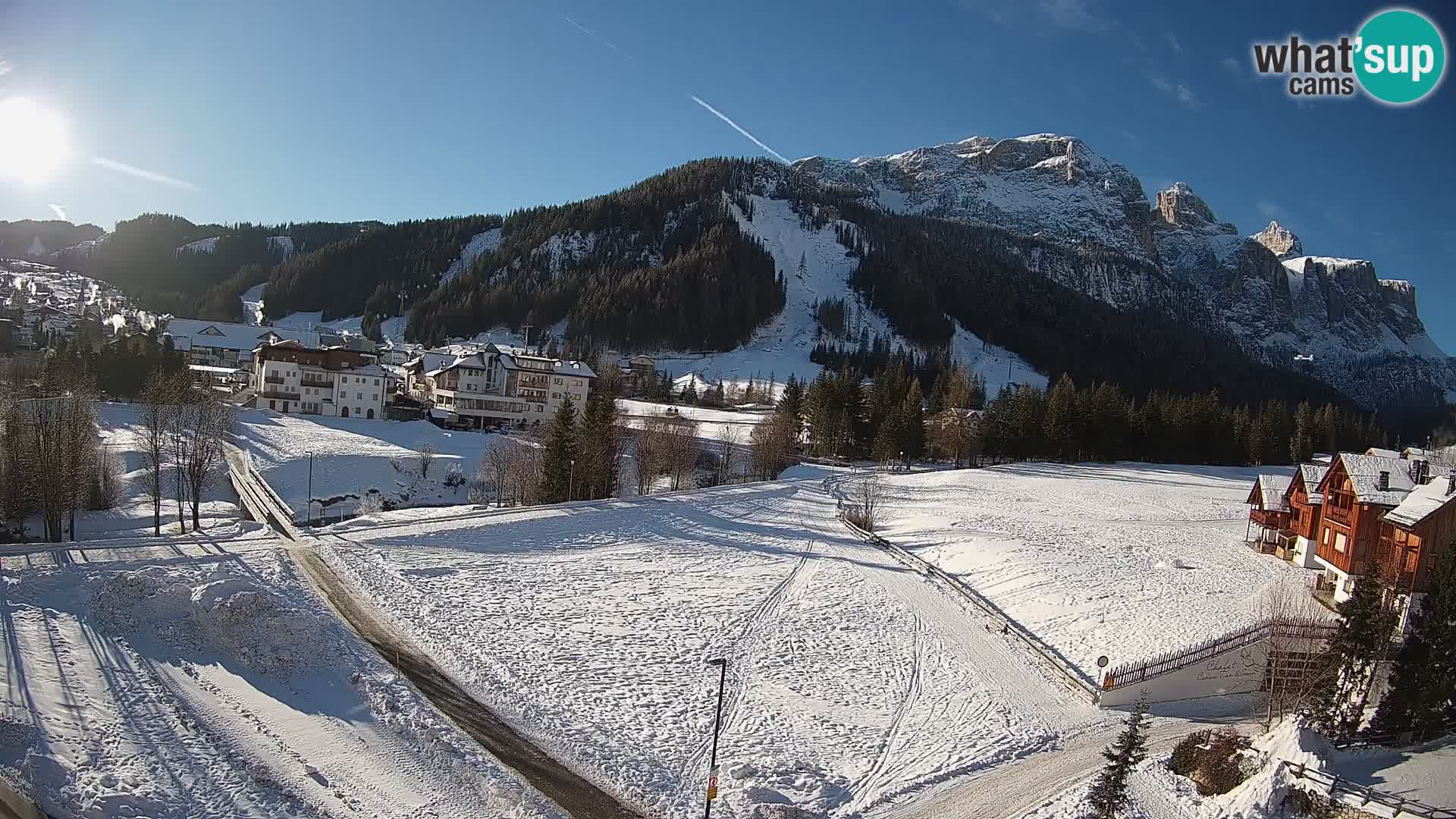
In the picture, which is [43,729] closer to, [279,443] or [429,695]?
[429,695]

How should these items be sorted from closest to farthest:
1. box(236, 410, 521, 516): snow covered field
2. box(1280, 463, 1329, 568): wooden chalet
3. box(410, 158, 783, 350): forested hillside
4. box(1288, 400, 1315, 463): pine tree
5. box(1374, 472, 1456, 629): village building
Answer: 1. box(1374, 472, 1456, 629): village building
2. box(1280, 463, 1329, 568): wooden chalet
3. box(236, 410, 521, 516): snow covered field
4. box(1288, 400, 1315, 463): pine tree
5. box(410, 158, 783, 350): forested hillside

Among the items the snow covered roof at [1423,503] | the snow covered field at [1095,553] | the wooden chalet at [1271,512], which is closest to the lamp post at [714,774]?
the snow covered field at [1095,553]

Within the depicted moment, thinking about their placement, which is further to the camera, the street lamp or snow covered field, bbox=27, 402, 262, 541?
the street lamp

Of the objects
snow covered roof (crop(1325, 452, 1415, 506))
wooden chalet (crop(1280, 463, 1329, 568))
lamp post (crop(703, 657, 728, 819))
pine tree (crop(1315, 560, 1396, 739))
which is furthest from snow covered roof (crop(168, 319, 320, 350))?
pine tree (crop(1315, 560, 1396, 739))

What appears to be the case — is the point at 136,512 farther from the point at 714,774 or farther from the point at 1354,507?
the point at 1354,507

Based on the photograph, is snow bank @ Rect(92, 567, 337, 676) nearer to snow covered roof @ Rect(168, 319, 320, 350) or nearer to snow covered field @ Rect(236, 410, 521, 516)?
snow covered field @ Rect(236, 410, 521, 516)

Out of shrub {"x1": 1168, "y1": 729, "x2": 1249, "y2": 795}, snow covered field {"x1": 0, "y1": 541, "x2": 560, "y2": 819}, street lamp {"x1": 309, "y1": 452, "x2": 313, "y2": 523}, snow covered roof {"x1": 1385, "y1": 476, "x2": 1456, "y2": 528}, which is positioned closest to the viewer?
snow covered field {"x1": 0, "y1": 541, "x2": 560, "y2": 819}

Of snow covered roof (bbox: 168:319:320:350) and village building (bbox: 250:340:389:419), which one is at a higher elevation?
snow covered roof (bbox: 168:319:320:350)

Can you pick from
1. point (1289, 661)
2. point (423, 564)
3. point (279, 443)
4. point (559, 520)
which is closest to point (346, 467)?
point (279, 443)

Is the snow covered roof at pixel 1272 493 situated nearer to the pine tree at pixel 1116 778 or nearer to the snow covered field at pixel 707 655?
the snow covered field at pixel 707 655
